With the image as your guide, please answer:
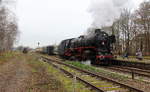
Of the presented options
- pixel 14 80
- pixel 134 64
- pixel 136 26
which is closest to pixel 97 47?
pixel 134 64

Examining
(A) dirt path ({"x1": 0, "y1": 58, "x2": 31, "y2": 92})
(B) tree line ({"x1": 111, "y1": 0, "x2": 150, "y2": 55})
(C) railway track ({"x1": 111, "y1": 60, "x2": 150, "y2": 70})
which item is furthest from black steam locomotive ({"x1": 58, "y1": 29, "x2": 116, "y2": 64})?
(B) tree line ({"x1": 111, "y1": 0, "x2": 150, "y2": 55})

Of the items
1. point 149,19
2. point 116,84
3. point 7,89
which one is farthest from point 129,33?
point 7,89

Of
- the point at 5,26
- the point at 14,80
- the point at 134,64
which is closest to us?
the point at 14,80

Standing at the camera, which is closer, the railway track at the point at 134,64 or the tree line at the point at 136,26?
the railway track at the point at 134,64

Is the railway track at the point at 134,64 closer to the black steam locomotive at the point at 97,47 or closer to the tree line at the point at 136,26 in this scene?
the black steam locomotive at the point at 97,47

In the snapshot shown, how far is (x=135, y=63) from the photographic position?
1798 centimetres

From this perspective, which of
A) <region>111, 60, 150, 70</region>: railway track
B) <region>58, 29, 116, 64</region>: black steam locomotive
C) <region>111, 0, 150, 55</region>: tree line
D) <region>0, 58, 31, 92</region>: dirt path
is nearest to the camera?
<region>0, 58, 31, 92</region>: dirt path

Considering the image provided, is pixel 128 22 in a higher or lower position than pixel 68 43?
higher

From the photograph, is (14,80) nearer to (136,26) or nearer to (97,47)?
(97,47)

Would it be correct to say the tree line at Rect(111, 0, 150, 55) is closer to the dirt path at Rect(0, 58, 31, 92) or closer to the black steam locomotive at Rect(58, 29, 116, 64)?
the black steam locomotive at Rect(58, 29, 116, 64)

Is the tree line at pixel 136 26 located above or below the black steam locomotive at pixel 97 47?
above

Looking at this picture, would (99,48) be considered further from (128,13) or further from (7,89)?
(128,13)

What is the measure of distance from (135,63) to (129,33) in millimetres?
25346

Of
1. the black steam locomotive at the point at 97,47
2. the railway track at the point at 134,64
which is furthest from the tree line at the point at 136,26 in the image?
the black steam locomotive at the point at 97,47
